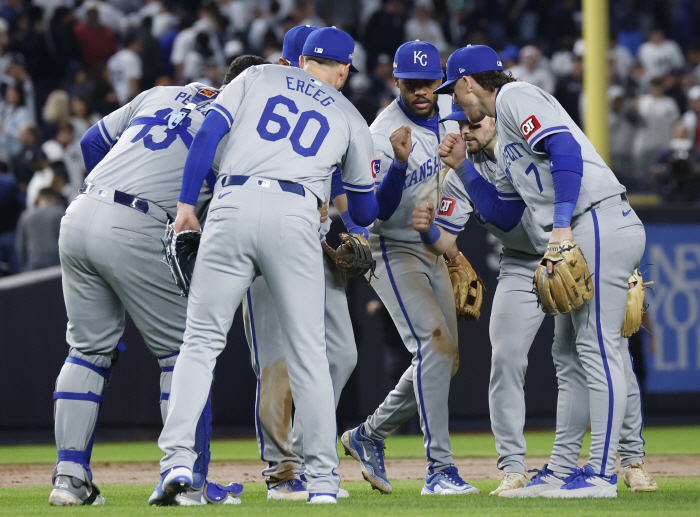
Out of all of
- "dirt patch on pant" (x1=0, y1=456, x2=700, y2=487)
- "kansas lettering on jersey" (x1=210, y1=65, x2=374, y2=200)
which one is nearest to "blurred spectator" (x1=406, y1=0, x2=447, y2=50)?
"dirt patch on pant" (x1=0, y1=456, x2=700, y2=487)

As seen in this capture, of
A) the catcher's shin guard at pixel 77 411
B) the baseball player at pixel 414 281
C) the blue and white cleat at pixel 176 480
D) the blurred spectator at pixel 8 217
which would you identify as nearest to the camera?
the blue and white cleat at pixel 176 480

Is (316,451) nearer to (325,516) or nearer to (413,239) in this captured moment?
(325,516)

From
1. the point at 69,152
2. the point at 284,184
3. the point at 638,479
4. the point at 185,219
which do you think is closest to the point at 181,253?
the point at 185,219

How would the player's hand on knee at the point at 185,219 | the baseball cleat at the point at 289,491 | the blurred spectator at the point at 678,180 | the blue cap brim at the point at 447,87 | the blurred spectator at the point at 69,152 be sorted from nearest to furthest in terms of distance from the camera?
the player's hand on knee at the point at 185,219
the baseball cleat at the point at 289,491
the blue cap brim at the point at 447,87
the blurred spectator at the point at 678,180
the blurred spectator at the point at 69,152

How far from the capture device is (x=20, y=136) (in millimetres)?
12258

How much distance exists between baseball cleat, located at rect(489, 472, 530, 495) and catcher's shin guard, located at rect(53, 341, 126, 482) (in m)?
1.97

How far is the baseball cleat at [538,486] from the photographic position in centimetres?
481

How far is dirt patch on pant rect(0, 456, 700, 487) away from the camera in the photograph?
6.22 metres

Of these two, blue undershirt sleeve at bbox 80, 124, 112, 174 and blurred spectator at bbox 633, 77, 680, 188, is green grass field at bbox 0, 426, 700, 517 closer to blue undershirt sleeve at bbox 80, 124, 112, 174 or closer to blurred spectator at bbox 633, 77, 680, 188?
blue undershirt sleeve at bbox 80, 124, 112, 174

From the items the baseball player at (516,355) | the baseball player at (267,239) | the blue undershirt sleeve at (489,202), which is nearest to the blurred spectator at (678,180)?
the baseball player at (516,355)

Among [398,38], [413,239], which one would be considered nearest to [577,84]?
[398,38]

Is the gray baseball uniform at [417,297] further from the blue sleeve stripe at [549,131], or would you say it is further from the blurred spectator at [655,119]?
the blurred spectator at [655,119]

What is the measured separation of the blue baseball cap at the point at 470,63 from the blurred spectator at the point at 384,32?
33.1ft

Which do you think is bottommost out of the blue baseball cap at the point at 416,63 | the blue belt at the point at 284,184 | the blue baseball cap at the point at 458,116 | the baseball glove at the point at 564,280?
the baseball glove at the point at 564,280
